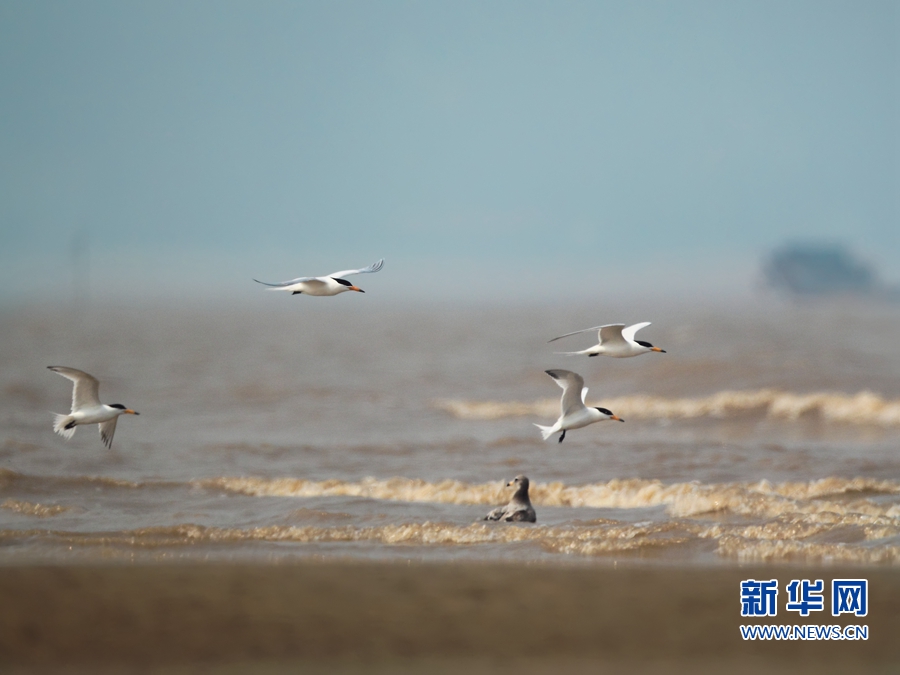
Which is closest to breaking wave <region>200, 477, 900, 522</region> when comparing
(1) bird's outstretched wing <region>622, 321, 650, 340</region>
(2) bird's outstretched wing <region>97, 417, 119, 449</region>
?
(1) bird's outstretched wing <region>622, 321, 650, 340</region>

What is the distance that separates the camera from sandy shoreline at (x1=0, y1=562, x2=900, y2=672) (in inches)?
289

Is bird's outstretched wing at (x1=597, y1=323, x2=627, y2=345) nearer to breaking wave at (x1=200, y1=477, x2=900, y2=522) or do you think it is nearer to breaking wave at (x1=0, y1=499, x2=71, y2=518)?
breaking wave at (x1=200, y1=477, x2=900, y2=522)

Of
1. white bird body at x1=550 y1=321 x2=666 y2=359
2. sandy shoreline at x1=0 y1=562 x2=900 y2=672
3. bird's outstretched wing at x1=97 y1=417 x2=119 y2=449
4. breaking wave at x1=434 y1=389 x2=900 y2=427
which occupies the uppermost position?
breaking wave at x1=434 y1=389 x2=900 y2=427

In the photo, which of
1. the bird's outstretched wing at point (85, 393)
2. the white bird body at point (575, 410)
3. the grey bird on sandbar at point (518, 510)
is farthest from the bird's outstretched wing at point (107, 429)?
the white bird body at point (575, 410)

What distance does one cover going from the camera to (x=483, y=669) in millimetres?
7184

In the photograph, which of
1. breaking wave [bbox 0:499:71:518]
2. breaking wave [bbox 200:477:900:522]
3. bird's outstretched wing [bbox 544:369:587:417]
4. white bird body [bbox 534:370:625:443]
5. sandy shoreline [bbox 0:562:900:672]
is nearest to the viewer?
sandy shoreline [bbox 0:562:900:672]

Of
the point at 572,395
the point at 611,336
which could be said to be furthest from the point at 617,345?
the point at 572,395

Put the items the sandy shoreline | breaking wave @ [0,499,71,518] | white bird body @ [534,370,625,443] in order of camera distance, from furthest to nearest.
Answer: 1. breaking wave @ [0,499,71,518]
2. white bird body @ [534,370,625,443]
3. the sandy shoreline

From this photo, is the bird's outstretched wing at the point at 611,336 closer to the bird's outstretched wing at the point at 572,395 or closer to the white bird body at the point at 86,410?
the bird's outstretched wing at the point at 572,395

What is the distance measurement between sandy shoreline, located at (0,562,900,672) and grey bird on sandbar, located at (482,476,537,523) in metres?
2.02

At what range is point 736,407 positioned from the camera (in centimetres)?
2278

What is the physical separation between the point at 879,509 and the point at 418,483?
5.58 metres

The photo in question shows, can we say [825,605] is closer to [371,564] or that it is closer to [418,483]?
[371,564]

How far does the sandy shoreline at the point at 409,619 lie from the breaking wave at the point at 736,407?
1320 centimetres
